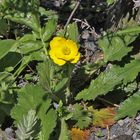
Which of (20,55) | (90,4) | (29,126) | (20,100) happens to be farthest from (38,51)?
(29,126)

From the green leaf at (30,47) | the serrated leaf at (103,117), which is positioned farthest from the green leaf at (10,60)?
the serrated leaf at (103,117)

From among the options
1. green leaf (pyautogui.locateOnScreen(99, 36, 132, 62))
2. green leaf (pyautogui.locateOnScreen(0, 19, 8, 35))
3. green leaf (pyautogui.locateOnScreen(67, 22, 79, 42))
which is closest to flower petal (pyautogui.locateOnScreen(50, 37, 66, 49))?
green leaf (pyautogui.locateOnScreen(67, 22, 79, 42))

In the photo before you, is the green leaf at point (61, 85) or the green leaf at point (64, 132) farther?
the green leaf at point (61, 85)

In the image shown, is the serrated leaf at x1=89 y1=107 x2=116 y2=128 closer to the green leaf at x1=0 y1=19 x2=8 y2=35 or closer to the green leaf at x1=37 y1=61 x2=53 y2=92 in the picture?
the green leaf at x1=37 y1=61 x2=53 y2=92

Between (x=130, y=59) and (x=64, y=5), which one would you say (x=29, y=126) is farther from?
(x=64, y=5)

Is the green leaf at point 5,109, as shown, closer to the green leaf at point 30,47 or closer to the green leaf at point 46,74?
the green leaf at point 46,74

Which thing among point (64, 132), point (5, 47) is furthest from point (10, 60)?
point (64, 132)
